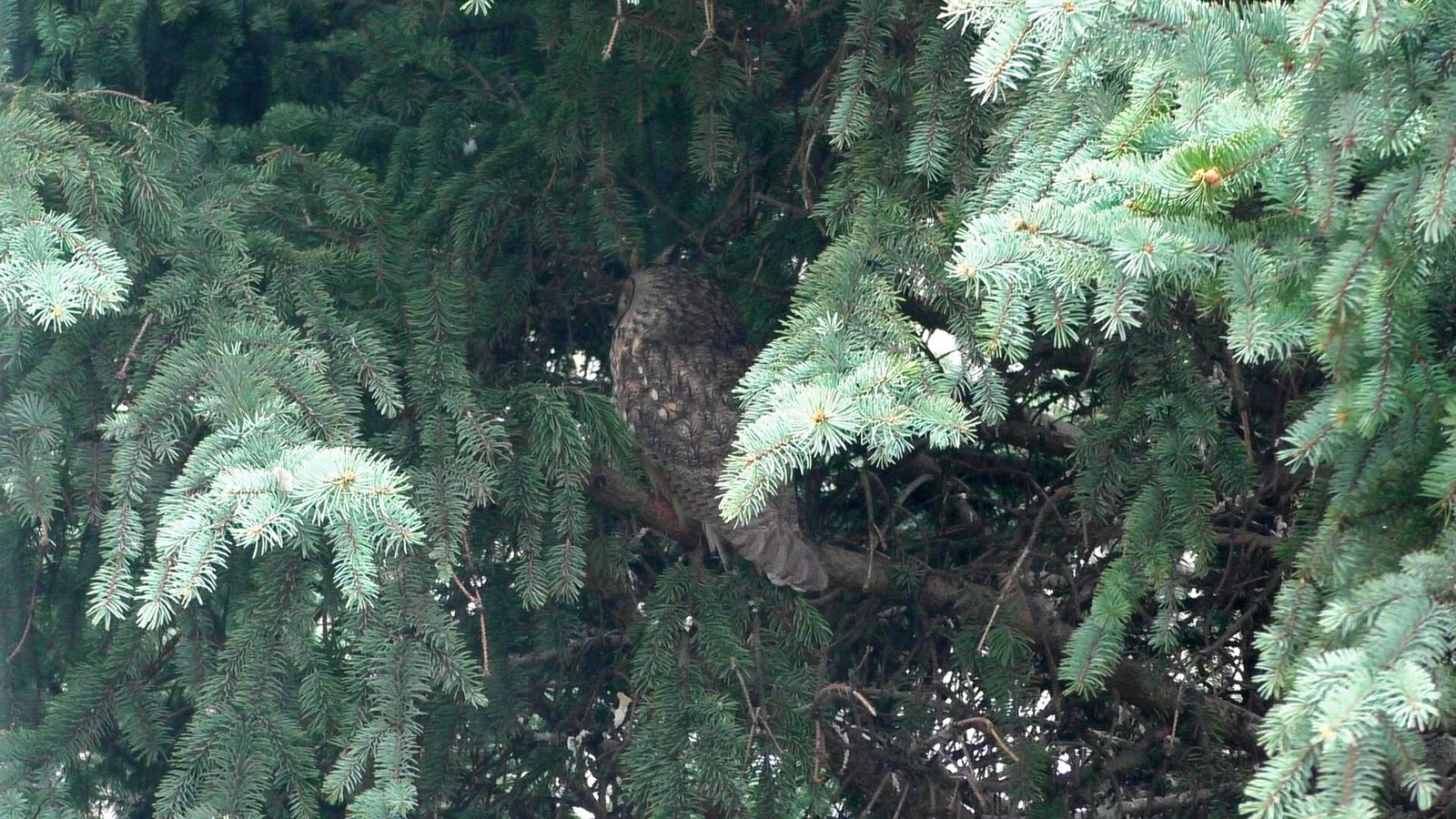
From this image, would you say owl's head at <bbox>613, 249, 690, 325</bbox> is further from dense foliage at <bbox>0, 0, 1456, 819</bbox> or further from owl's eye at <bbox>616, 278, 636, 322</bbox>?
dense foliage at <bbox>0, 0, 1456, 819</bbox>

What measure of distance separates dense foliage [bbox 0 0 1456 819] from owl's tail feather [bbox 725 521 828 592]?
3.6 inches

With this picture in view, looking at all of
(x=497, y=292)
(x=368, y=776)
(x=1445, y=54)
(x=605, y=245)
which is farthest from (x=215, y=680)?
(x=1445, y=54)

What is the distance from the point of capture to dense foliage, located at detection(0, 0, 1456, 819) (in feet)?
4.16

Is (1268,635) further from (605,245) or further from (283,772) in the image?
(605,245)

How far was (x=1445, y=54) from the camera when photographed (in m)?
1.16

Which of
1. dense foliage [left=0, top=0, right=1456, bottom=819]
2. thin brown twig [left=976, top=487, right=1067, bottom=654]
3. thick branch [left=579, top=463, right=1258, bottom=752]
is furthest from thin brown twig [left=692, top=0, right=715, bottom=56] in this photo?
thin brown twig [left=976, top=487, right=1067, bottom=654]

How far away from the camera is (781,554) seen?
2758 mm

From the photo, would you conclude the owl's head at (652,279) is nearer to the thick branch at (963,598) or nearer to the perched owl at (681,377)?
the perched owl at (681,377)

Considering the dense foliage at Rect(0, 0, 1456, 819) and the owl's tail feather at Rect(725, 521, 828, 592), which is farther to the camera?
the owl's tail feather at Rect(725, 521, 828, 592)

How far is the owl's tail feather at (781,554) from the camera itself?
2.74 m

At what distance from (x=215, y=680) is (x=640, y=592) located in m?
1.30

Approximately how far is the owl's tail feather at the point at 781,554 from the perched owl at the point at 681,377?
15cm

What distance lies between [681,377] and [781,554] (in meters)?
0.64

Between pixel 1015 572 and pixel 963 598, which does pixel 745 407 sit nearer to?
pixel 1015 572
